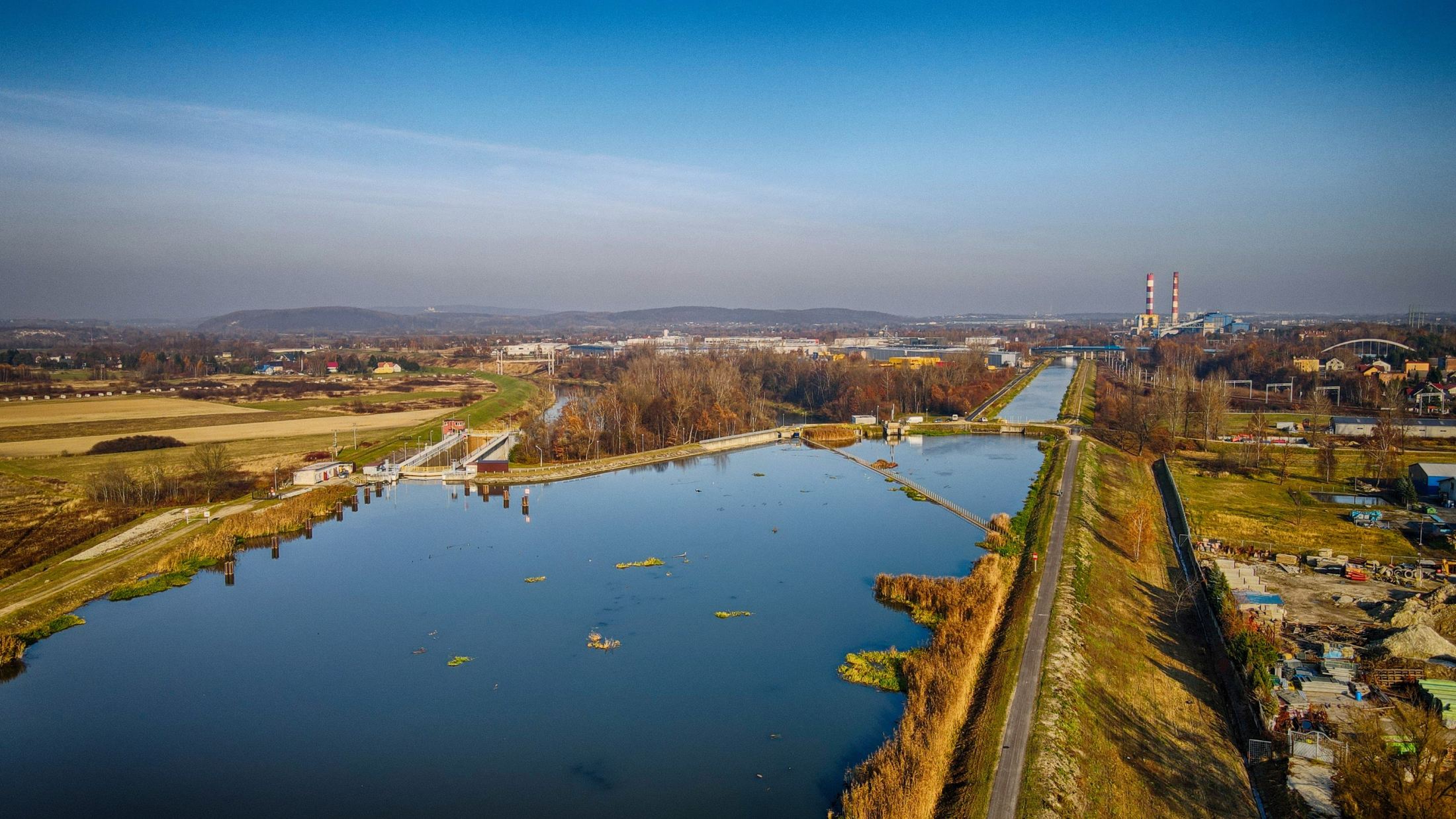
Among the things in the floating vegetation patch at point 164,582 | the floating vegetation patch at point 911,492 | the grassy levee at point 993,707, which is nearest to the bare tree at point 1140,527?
the grassy levee at point 993,707

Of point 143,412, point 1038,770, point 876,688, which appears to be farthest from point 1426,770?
point 143,412

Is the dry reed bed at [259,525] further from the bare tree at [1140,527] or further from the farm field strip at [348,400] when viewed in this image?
the farm field strip at [348,400]

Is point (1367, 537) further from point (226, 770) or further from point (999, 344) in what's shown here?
point (999, 344)

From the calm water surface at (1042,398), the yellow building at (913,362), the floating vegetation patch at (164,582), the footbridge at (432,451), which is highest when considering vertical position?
the yellow building at (913,362)

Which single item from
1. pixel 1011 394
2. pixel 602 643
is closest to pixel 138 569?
pixel 602 643

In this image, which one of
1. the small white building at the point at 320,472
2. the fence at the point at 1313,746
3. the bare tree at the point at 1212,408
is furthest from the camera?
the bare tree at the point at 1212,408

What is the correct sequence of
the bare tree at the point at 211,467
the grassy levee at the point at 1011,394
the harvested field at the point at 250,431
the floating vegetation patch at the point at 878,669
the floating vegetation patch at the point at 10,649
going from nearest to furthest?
1. the floating vegetation patch at the point at 878,669
2. the floating vegetation patch at the point at 10,649
3. the bare tree at the point at 211,467
4. the harvested field at the point at 250,431
5. the grassy levee at the point at 1011,394
